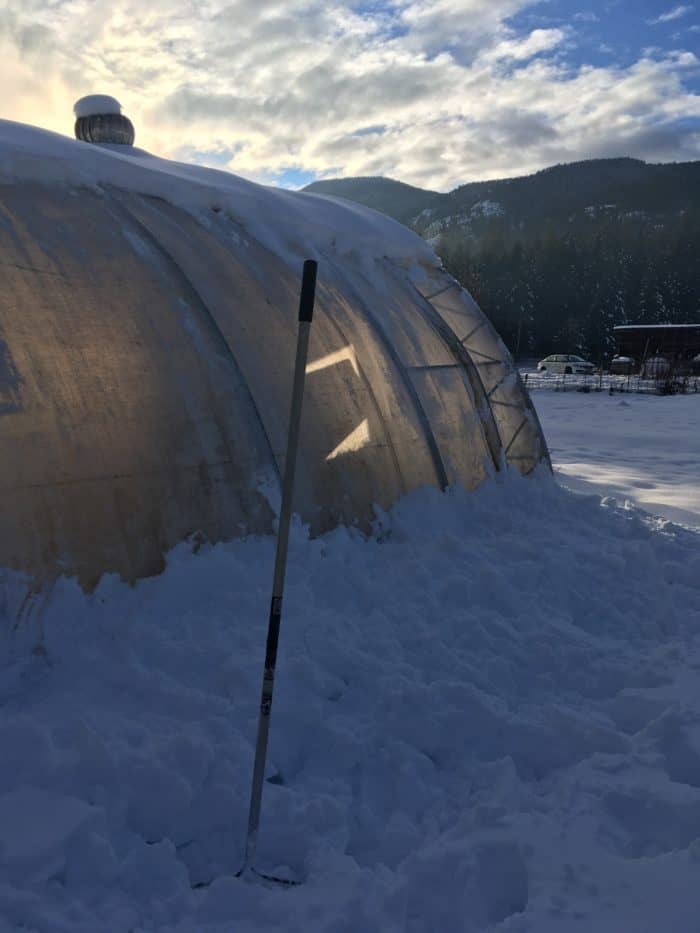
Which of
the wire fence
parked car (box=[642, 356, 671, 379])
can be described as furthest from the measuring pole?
parked car (box=[642, 356, 671, 379])

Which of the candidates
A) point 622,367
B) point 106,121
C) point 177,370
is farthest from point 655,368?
point 177,370

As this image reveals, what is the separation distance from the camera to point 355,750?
3.18 metres

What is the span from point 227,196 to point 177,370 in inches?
88.3

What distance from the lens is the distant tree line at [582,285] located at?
68875 mm

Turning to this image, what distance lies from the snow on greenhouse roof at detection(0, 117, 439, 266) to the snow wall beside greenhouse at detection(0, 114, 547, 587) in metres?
0.02

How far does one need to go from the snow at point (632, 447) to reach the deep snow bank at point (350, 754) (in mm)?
4402

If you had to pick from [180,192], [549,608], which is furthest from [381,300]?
[549,608]

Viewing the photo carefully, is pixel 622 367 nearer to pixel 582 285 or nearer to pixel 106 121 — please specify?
pixel 106 121

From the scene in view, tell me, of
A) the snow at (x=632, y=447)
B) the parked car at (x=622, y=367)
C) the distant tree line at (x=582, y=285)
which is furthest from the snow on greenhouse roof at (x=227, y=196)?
the distant tree line at (x=582, y=285)

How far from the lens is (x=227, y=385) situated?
460 cm

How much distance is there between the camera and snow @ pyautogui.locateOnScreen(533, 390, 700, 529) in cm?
948

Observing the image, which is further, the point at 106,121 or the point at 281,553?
the point at 106,121

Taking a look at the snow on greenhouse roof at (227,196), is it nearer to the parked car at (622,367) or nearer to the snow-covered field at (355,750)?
the snow-covered field at (355,750)

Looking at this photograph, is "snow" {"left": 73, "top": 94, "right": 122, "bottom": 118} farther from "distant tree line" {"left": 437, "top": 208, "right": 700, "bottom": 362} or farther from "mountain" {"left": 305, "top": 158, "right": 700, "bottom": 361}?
"distant tree line" {"left": 437, "top": 208, "right": 700, "bottom": 362}
